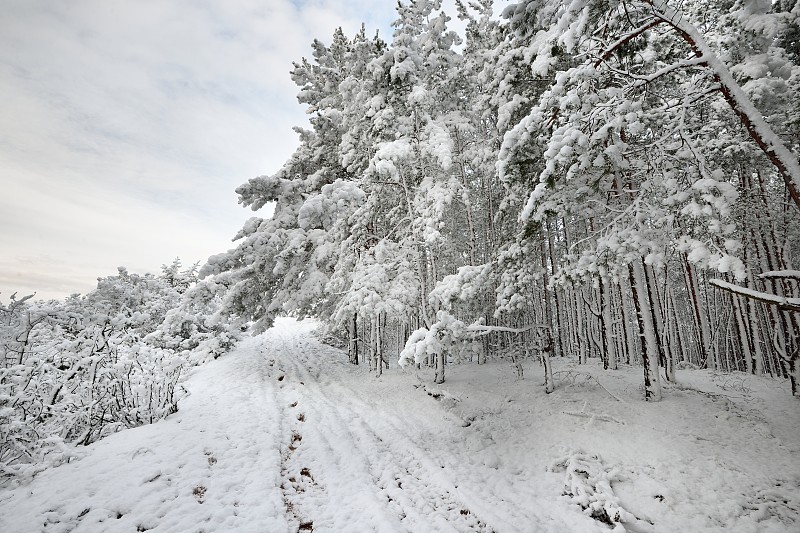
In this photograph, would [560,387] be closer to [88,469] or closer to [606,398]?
[606,398]

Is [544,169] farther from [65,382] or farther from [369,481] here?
[65,382]

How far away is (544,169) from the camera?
23.7 feet

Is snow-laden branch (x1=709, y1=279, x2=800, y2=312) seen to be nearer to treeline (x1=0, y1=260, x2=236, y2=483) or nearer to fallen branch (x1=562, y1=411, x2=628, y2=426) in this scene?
fallen branch (x1=562, y1=411, x2=628, y2=426)

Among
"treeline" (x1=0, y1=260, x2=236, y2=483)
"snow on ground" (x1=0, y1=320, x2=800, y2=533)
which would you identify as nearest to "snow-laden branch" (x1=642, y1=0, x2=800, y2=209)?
"snow on ground" (x1=0, y1=320, x2=800, y2=533)

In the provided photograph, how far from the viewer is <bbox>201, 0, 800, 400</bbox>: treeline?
5270 mm

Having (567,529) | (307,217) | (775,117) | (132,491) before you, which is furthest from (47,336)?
(775,117)

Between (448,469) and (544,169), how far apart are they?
633cm

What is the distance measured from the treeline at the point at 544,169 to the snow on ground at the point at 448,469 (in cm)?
165

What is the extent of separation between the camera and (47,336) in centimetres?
771

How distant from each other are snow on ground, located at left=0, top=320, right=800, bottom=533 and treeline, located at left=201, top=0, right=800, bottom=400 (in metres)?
1.65

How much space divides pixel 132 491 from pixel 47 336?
5.93 meters

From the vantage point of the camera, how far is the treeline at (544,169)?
5.27 meters

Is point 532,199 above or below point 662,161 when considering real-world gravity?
below

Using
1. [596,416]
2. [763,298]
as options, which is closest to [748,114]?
[763,298]
